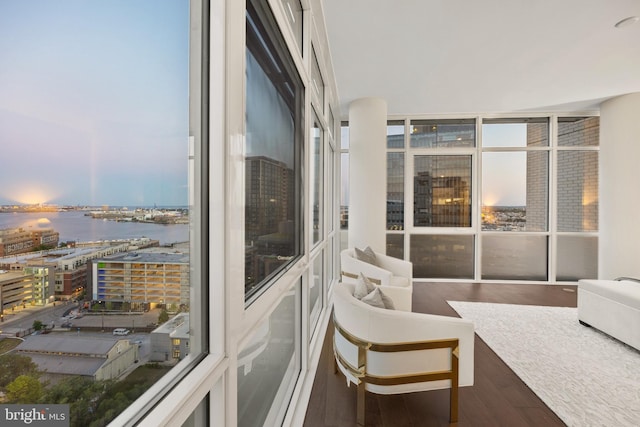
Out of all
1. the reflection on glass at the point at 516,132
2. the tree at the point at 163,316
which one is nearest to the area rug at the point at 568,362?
the tree at the point at 163,316

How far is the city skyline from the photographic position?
15.6 inches

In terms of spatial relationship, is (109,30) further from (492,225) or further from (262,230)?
(492,225)

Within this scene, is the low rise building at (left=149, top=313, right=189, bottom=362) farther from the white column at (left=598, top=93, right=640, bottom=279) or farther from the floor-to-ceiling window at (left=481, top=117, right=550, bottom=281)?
the white column at (left=598, top=93, right=640, bottom=279)

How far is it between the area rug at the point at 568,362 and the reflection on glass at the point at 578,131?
10.4 feet

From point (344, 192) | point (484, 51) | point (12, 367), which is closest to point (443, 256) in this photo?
point (344, 192)

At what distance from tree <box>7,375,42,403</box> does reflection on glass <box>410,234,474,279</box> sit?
5.62 m

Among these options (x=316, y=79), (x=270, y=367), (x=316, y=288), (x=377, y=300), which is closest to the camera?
(x=270, y=367)

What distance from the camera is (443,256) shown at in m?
5.55

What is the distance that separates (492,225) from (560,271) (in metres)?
1.43

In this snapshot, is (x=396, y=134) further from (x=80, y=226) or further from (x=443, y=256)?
(x=80, y=226)

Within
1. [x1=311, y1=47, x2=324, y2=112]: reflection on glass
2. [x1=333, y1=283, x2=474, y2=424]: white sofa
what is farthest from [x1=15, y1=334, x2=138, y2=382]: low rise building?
[x1=311, y1=47, x2=324, y2=112]: reflection on glass

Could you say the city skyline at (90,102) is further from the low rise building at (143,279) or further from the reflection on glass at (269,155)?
the reflection on glass at (269,155)

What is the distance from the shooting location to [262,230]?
1.44 m

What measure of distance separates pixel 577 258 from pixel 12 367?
7.08m
